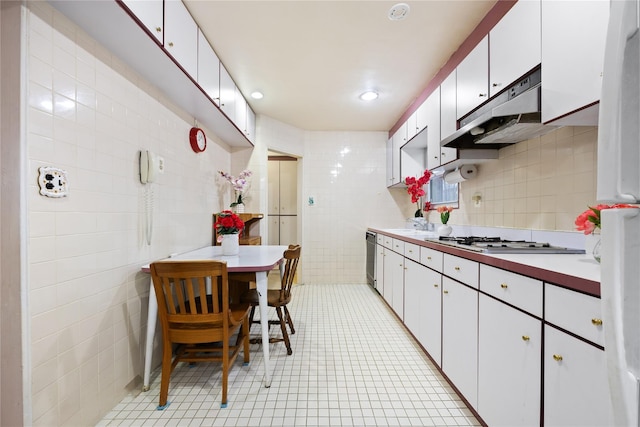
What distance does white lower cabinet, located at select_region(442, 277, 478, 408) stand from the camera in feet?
4.67

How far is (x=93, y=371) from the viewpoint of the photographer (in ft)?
4.67

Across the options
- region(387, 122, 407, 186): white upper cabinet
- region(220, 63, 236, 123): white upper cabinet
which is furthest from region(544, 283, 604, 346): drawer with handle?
region(387, 122, 407, 186): white upper cabinet

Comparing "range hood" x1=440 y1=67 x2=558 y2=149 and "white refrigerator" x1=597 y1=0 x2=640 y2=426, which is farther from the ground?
"range hood" x1=440 y1=67 x2=558 y2=149

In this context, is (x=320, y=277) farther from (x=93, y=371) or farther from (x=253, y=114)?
(x=93, y=371)

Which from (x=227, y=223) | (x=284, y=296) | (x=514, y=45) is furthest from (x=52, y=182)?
(x=514, y=45)

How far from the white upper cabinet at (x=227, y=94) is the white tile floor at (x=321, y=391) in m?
2.17

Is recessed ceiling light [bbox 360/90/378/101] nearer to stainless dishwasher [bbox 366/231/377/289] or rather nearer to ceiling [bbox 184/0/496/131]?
ceiling [bbox 184/0/496/131]

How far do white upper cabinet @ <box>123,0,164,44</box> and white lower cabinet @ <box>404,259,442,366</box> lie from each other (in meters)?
2.24

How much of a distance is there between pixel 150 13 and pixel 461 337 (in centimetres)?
244

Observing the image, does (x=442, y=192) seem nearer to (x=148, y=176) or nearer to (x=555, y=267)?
(x=555, y=267)

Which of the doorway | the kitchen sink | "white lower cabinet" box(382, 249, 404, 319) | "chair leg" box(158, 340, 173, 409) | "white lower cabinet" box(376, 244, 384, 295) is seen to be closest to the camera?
"chair leg" box(158, 340, 173, 409)

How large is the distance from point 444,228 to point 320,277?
7.93 ft

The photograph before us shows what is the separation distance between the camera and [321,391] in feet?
5.65

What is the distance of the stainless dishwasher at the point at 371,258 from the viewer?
3920 millimetres
